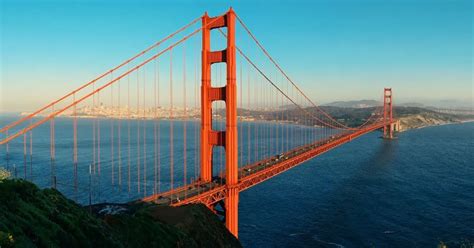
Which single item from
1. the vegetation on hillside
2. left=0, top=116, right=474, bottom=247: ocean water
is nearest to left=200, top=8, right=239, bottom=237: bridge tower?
the vegetation on hillside

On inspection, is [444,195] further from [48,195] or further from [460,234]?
[48,195]

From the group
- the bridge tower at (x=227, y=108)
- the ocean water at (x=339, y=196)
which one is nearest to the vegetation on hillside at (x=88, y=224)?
the bridge tower at (x=227, y=108)

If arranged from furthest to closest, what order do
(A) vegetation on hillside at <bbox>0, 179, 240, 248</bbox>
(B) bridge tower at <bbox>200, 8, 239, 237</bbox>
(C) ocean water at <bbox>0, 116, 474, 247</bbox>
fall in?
(C) ocean water at <bbox>0, 116, 474, 247</bbox> < (B) bridge tower at <bbox>200, 8, 239, 237</bbox> < (A) vegetation on hillside at <bbox>0, 179, 240, 248</bbox>

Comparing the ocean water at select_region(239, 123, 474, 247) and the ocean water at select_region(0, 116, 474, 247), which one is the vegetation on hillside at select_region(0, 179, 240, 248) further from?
the ocean water at select_region(239, 123, 474, 247)

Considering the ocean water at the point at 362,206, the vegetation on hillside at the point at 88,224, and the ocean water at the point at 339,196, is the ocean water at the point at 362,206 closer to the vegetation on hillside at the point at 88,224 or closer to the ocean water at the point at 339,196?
the ocean water at the point at 339,196

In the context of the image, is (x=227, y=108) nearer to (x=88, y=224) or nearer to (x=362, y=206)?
(x=88, y=224)

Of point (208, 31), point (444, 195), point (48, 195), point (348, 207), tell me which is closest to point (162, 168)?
point (348, 207)

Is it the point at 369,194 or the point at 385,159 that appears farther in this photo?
the point at 385,159

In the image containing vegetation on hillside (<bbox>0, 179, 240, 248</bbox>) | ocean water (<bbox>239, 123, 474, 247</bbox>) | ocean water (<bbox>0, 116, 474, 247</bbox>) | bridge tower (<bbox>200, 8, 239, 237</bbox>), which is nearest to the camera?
vegetation on hillside (<bbox>0, 179, 240, 248</bbox>)
